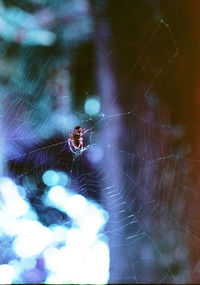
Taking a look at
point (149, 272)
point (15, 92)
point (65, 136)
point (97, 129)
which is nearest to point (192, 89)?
point (97, 129)

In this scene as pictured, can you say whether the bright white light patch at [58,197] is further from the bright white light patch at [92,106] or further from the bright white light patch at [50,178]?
the bright white light patch at [92,106]

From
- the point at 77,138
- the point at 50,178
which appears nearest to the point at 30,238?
the point at 50,178

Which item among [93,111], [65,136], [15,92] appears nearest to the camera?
[15,92]

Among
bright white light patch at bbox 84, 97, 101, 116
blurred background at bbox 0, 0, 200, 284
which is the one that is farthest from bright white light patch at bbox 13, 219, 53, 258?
bright white light patch at bbox 84, 97, 101, 116

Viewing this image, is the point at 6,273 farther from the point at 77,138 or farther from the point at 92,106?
the point at 92,106

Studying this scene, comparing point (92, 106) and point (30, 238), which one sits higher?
point (92, 106)

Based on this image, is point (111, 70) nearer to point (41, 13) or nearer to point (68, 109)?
point (68, 109)

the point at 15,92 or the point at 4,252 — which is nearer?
the point at 15,92
